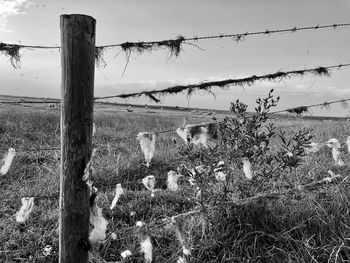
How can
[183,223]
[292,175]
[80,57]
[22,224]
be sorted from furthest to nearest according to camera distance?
[292,175] < [22,224] < [183,223] < [80,57]

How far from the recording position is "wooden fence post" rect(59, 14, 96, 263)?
224 cm

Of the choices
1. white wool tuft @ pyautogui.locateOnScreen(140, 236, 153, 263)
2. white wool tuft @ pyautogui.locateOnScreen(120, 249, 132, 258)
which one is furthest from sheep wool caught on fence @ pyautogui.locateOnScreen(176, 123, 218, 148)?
white wool tuft @ pyautogui.locateOnScreen(120, 249, 132, 258)

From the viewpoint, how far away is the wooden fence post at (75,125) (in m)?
2.24

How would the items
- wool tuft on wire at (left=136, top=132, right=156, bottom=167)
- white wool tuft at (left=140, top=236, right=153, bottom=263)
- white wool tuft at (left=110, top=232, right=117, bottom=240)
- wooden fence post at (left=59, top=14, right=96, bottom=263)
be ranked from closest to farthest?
wooden fence post at (left=59, top=14, right=96, bottom=263) → white wool tuft at (left=140, top=236, right=153, bottom=263) → white wool tuft at (left=110, top=232, right=117, bottom=240) → wool tuft on wire at (left=136, top=132, right=156, bottom=167)

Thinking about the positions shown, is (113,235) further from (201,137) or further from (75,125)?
(75,125)

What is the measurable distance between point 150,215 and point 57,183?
4.60 ft

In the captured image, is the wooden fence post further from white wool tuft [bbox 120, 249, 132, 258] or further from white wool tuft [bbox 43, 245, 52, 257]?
white wool tuft [bbox 43, 245, 52, 257]

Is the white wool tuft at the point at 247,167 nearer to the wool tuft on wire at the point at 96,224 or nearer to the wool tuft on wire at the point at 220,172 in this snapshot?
the wool tuft on wire at the point at 220,172

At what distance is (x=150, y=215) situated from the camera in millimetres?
4230

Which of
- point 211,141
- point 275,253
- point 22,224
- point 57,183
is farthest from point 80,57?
point 57,183

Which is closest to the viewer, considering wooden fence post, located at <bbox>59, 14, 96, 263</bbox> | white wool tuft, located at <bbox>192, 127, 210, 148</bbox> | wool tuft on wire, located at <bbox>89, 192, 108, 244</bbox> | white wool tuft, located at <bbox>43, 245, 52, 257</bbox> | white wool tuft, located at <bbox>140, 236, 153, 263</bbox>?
wooden fence post, located at <bbox>59, 14, 96, 263</bbox>

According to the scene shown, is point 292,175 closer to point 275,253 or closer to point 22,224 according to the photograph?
point 275,253

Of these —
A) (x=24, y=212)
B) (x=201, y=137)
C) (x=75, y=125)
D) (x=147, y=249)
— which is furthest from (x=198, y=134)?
(x=24, y=212)

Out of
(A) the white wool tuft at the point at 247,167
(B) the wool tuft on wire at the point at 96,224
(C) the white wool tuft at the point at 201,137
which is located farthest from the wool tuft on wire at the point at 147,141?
(B) the wool tuft on wire at the point at 96,224
